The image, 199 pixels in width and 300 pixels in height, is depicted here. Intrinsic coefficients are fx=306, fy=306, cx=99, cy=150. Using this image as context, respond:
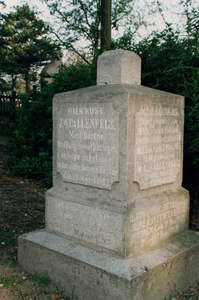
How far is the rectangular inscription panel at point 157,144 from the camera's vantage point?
9.00ft

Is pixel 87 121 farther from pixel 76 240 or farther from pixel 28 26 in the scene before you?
pixel 28 26

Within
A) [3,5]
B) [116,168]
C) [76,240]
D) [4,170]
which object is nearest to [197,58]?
[116,168]

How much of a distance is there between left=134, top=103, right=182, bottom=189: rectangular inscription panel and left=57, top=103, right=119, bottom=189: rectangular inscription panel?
217 mm

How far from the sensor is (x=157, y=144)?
2928mm

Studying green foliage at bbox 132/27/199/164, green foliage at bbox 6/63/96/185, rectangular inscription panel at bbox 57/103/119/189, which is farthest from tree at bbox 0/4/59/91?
rectangular inscription panel at bbox 57/103/119/189

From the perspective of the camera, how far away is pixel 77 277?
2768 millimetres

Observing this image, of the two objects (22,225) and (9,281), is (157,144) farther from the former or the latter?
(22,225)

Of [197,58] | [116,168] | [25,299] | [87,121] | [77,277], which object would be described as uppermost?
[197,58]

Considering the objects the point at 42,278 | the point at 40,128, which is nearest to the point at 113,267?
the point at 42,278

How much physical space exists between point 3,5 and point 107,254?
11.8 m

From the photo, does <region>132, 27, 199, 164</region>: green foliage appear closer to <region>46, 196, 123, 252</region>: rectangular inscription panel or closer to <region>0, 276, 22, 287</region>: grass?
<region>46, 196, 123, 252</region>: rectangular inscription panel

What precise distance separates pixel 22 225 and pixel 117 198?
217cm

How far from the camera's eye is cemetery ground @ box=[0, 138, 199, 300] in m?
2.90

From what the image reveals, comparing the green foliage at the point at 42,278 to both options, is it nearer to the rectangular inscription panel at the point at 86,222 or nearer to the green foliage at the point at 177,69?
the rectangular inscription panel at the point at 86,222
